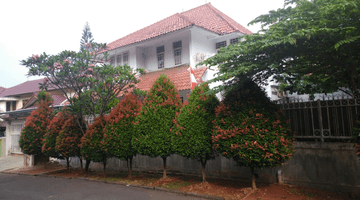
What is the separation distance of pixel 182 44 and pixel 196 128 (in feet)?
28.4

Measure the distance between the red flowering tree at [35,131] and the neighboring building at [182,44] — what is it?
633 cm

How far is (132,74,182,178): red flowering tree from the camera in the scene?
8891 mm

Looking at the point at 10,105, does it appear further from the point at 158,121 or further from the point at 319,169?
the point at 319,169

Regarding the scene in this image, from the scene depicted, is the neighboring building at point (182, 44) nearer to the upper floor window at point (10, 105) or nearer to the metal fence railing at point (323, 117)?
the metal fence railing at point (323, 117)

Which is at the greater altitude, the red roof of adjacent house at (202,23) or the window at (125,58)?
the red roof of adjacent house at (202,23)

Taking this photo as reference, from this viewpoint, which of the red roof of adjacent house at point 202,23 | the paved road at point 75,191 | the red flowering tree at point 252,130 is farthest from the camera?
the red roof of adjacent house at point 202,23

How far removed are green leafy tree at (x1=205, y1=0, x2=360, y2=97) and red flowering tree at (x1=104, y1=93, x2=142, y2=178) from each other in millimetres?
4815

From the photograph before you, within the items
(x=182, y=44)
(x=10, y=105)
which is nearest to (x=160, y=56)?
(x=182, y=44)

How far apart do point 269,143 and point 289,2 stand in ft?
12.9

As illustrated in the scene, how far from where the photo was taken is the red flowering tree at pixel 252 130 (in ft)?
20.8

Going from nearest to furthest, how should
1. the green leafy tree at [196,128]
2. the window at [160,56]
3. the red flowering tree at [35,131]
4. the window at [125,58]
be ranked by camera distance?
the green leafy tree at [196,128]
the red flowering tree at [35,131]
the window at [160,56]
the window at [125,58]

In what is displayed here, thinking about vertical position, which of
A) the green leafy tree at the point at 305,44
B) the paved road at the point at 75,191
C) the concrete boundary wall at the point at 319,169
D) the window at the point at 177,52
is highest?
the window at the point at 177,52

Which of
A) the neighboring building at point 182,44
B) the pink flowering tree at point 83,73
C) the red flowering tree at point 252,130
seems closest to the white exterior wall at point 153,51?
the neighboring building at point 182,44

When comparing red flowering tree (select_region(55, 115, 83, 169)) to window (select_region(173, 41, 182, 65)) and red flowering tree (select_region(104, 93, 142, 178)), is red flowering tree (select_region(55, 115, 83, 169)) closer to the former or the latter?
red flowering tree (select_region(104, 93, 142, 178))
